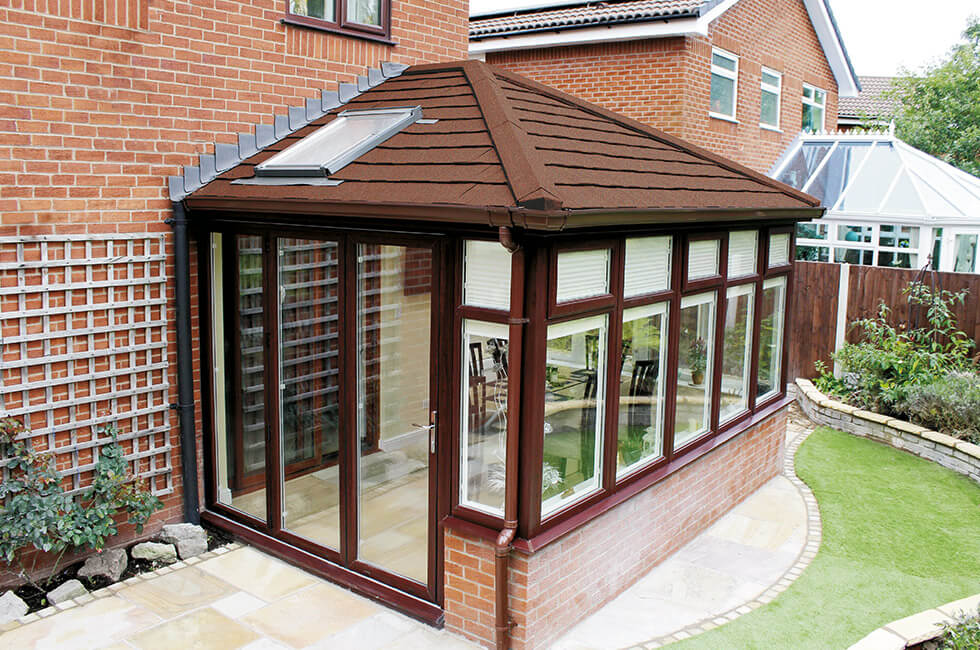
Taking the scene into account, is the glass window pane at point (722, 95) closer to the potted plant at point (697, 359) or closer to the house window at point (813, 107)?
the house window at point (813, 107)

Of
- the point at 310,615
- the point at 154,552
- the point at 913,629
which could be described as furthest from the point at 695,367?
the point at 154,552

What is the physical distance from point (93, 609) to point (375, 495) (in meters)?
2.00

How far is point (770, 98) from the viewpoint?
1611cm

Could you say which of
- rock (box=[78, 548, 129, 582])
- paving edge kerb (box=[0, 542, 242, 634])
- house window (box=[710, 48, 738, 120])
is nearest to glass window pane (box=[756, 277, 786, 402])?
paving edge kerb (box=[0, 542, 242, 634])

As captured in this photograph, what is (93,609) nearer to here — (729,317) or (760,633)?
(760,633)

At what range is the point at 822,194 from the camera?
46.6 feet

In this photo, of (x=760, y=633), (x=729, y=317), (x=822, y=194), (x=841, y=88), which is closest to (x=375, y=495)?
(x=760, y=633)

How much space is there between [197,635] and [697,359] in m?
4.37

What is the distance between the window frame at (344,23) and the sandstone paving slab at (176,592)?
4533 millimetres

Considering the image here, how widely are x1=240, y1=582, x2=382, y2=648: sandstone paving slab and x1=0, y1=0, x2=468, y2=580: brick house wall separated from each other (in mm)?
1597

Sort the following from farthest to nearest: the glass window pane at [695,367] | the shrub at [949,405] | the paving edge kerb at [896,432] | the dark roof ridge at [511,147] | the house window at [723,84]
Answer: the house window at [723,84] → the shrub at [949,405] → the paving edge kerb at [896,432] → the glass window pane at [695,367] → the dark roof ridge at [511,147]

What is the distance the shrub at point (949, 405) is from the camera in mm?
9242

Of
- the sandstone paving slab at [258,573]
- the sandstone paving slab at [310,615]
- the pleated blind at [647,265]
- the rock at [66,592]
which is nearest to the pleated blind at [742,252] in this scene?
the pleated blind at [647,265]

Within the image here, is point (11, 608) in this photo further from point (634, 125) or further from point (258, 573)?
point (634, 125)
